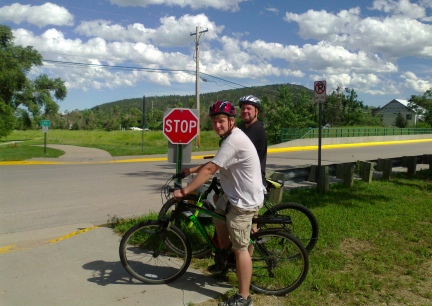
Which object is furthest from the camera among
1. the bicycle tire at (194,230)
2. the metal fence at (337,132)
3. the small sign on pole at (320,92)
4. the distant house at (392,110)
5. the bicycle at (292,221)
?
the distant house at (392,110)

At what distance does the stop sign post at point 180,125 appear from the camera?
5344mm

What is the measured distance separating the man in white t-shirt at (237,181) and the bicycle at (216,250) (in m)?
0.36

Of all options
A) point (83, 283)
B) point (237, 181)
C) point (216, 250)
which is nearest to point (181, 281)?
point (216, 250)

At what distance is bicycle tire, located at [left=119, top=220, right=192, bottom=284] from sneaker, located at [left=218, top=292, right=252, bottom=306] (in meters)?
0.69

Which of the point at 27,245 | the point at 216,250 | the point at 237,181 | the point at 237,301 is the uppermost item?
the point at 237,181

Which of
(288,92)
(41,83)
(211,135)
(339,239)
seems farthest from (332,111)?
(339,239)

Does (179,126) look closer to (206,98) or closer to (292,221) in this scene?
(292,221)

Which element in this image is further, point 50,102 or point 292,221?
point 50,102

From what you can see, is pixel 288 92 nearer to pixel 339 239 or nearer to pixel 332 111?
pixel 332 111

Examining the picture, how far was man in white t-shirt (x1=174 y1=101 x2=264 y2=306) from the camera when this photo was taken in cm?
343

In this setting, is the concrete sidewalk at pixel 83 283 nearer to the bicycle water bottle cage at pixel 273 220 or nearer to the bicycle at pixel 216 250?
the bicycle at pixel 216 250

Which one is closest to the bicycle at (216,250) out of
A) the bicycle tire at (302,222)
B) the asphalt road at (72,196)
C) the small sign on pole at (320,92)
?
the bicycle tire at (302,222)

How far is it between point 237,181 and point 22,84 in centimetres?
4510

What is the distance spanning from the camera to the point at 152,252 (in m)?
4.45
